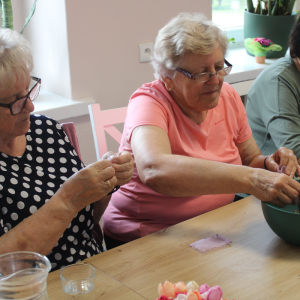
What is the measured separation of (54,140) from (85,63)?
32.3 inches

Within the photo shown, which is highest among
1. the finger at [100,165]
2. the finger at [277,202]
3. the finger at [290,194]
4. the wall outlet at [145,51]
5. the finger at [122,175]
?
the wall outlet at [145,51]

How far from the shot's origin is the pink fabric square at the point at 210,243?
1.10m

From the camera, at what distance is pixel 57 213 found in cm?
107

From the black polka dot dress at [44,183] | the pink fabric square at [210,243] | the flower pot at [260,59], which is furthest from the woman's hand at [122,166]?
the flower pot at [260,59]

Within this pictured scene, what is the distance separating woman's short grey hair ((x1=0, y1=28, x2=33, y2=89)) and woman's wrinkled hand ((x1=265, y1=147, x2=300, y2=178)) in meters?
0.95

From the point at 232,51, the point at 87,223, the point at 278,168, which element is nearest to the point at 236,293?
the point at 87,223

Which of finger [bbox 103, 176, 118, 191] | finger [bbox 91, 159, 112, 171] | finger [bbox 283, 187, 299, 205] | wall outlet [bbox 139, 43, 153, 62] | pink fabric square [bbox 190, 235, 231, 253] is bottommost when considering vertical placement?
pink fabric square [bbox 190, 235, 231, 253]

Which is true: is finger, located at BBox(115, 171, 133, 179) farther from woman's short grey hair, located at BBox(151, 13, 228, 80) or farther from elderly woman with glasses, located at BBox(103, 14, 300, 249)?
woman's short grey hair, located at BBox(151, 13, 228, 80)

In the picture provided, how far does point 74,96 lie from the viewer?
2117 mm

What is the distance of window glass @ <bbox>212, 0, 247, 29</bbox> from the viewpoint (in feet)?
10.9

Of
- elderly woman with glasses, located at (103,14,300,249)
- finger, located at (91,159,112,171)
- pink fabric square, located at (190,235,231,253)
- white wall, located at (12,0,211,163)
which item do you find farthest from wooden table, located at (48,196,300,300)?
white wall, located at (12,0,211,163)

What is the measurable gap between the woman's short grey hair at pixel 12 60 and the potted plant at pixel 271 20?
2315mm

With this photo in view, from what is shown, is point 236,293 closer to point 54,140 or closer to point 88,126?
point 54,140

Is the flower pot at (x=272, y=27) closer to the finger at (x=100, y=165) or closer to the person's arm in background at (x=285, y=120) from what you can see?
the person's arm in background at (x=285, y=120)
